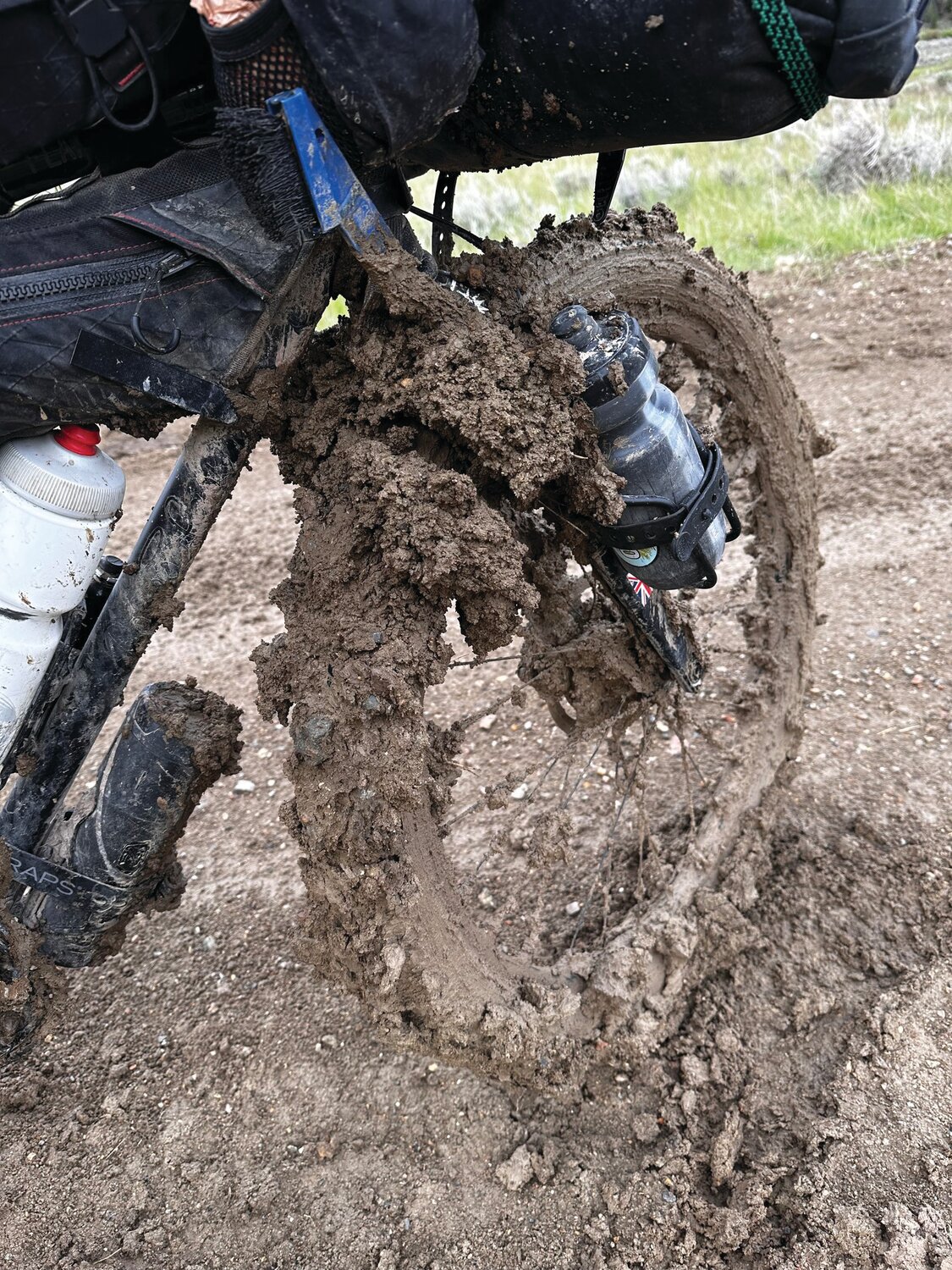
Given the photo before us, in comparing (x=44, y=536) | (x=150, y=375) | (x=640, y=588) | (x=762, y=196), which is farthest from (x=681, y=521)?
(x=762, y=196)

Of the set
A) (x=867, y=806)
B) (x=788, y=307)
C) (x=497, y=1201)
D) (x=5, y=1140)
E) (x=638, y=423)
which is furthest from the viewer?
(x=788, y=307)

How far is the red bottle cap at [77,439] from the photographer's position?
4.53 ft

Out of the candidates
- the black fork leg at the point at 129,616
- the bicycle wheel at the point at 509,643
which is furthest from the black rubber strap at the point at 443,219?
the black fork leg at the point at 129,616

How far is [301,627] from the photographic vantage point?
138 cm

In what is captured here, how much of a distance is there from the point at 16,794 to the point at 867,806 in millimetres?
1882

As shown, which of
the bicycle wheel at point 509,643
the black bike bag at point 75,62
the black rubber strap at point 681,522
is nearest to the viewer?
the black bike bag at point 75,62

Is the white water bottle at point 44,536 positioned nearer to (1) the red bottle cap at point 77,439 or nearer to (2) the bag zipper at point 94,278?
(1) the red bottle cap at point 77,439

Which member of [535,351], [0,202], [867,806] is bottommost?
[867,806]

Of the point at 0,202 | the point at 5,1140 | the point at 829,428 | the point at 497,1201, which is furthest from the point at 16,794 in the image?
the point at 829,428

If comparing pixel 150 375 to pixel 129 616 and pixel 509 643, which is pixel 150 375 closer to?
pixel 129 616

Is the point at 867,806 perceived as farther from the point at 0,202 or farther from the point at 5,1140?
the point at 0,202

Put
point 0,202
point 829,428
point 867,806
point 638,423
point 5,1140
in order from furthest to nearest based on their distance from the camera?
point 829,428
point 867,806
point 5,1140
point 638,423
point 0,202

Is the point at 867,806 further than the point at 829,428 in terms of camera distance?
No

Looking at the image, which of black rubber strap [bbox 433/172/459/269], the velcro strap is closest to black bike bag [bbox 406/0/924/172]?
black rubber strap [bbox 433/172/459/269]
